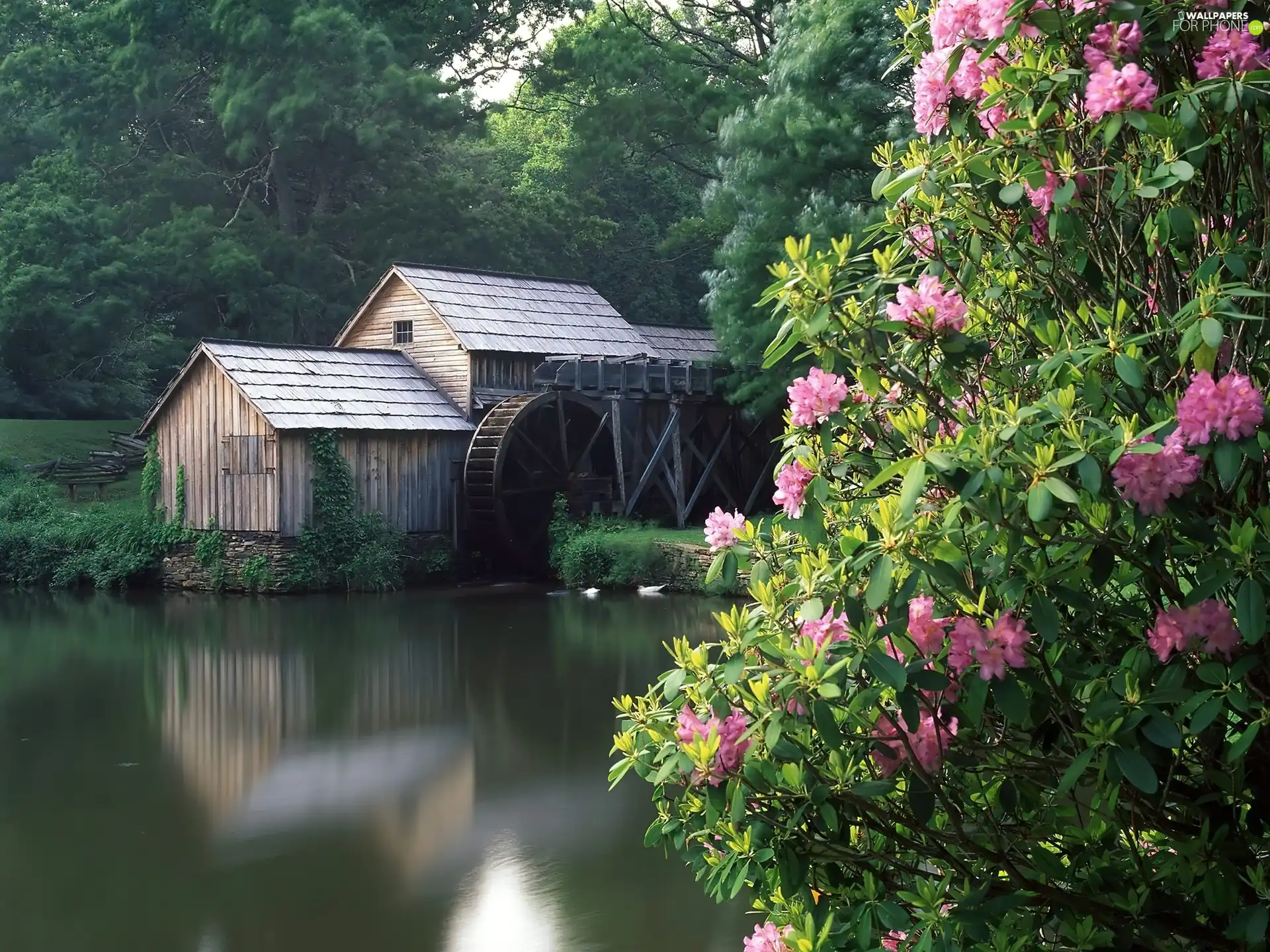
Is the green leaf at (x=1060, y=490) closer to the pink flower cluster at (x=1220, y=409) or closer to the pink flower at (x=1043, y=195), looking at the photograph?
the pink flower cluster at (x=1220, y=409)

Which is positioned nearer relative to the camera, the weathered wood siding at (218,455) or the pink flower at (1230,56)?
the pink flower at (1230,56)

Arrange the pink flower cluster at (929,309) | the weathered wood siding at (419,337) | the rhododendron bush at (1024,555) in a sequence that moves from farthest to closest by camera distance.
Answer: the weathered wood siding at (419,337), the pink flower cluster at (929,309), the rhododendron bush at (1024,555)

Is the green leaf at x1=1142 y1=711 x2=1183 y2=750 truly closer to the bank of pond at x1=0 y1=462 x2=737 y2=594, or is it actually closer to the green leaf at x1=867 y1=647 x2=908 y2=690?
the green leaf at x1=867 y1=647 x2=908 y2=690

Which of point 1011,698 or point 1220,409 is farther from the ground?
point 1220,409

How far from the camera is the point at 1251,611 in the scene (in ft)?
9.78

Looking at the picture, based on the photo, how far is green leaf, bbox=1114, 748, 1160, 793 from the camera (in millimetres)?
3041

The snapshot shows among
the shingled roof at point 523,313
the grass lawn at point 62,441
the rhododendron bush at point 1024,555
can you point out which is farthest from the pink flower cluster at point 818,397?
the grass lawn at point 62,441

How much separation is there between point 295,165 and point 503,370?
14.8 m

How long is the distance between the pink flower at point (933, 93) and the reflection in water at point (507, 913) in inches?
180

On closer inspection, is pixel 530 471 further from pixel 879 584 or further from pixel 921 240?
pixel 879 584

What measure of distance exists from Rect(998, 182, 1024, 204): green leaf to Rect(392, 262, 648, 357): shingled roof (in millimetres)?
23851

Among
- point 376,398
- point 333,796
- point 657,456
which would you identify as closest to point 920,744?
point 333,796

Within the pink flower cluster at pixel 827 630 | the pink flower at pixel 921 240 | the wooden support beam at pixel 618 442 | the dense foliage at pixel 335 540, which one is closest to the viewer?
the pink flower cluster at pixel 827 630

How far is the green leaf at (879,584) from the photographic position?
301 centimetres
